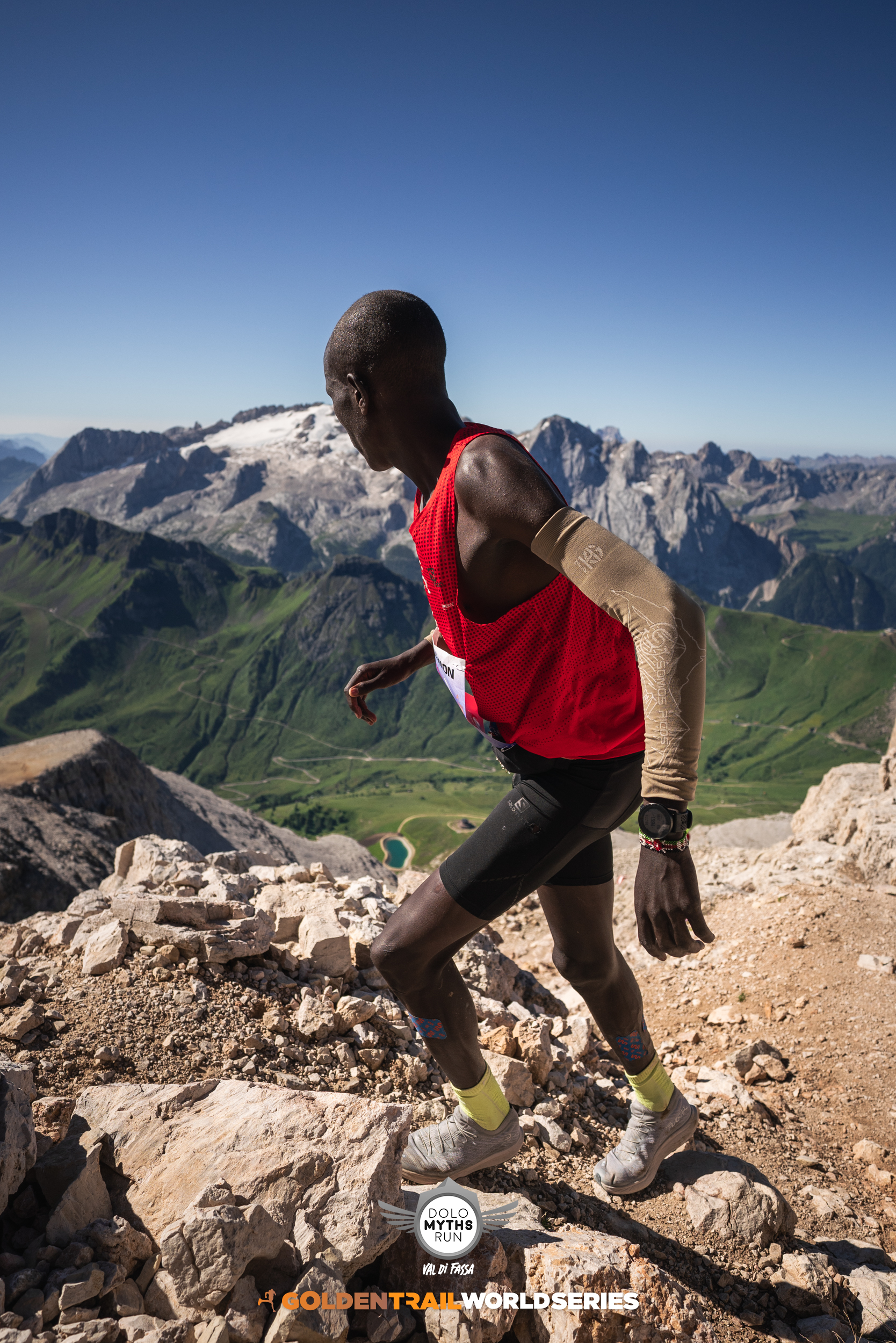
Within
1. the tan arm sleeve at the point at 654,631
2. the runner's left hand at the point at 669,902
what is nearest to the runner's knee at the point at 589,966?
the runner's left hand at the point at 669,902

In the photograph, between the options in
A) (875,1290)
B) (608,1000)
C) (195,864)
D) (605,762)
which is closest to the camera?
(605,762)

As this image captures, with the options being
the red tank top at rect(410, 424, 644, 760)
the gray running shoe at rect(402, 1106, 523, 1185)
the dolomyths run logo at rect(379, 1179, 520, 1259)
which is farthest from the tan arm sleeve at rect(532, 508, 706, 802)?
the gray running shoe at rect(402, 1106, 523, 1185)

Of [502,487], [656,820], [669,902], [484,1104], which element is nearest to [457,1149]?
[484,1104]

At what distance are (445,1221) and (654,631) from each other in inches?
109

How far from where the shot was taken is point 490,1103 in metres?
4.09

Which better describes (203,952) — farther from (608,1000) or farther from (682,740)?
(682,740)

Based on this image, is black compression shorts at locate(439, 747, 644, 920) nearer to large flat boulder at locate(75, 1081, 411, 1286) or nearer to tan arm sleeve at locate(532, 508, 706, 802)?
tan arm sleeve at locate(532, 508, 706, 802)

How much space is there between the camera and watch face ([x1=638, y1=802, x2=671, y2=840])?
291 centimetres

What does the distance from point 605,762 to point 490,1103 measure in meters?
1.99

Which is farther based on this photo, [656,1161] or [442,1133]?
[656,1161]

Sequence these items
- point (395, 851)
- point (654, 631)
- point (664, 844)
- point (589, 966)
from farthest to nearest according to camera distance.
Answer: point (395, 851) → point (589, 966) → point (664, 844) → point (654, 631)

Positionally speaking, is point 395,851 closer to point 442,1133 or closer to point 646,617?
point 442,1133

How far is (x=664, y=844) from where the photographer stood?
298cm

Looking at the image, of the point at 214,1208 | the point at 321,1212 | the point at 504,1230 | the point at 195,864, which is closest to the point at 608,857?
the point at 504,1230
